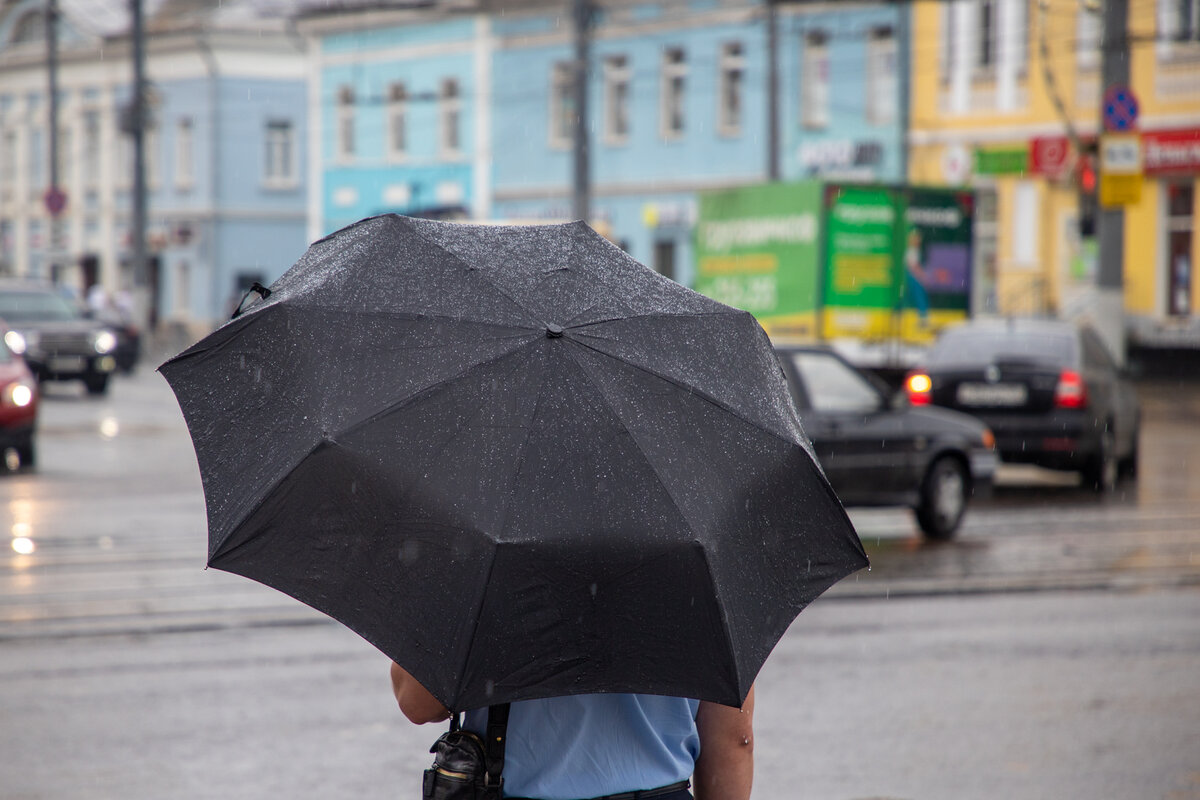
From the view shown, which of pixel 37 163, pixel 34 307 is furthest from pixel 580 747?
pixel 37 163

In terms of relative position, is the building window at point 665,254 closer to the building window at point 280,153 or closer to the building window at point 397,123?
the building window at point 397,123

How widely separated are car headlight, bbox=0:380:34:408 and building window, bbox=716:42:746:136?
28.5 meters

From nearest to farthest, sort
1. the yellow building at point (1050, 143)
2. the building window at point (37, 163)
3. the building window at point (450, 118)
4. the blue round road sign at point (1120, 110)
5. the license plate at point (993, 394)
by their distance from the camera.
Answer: the license plate at point (993, 394), the blue round road sign at point (1120, 110), the yellow building at point (1050, 143), the building window at point (450, 118), the building window at point (37, 163)

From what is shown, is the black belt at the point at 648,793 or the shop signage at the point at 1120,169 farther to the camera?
the shop signage at the point at 1120,169

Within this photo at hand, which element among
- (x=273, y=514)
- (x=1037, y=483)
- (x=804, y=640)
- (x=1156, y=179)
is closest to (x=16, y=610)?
(x=804, y=640)

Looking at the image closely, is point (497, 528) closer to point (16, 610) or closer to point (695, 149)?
point (16, 610)

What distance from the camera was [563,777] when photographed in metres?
2.83

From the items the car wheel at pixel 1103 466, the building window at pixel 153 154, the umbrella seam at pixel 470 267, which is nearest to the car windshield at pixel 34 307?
the car wheel at pixel 1103 466

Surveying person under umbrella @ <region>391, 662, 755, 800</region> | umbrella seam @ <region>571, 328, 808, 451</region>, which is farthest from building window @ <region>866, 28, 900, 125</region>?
person under umbrella @ <region>391, 662, 755, 800</region>

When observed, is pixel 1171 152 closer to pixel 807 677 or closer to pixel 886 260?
pixel 886 260

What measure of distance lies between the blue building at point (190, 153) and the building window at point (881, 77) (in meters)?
21.9

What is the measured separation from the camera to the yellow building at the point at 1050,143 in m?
35.8

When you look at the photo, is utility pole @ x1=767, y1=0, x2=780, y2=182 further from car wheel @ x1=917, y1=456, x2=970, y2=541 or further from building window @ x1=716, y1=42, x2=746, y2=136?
car wheel @ x1=917, y1=456, x2=970, y2=541

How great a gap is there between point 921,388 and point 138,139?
2865cm
